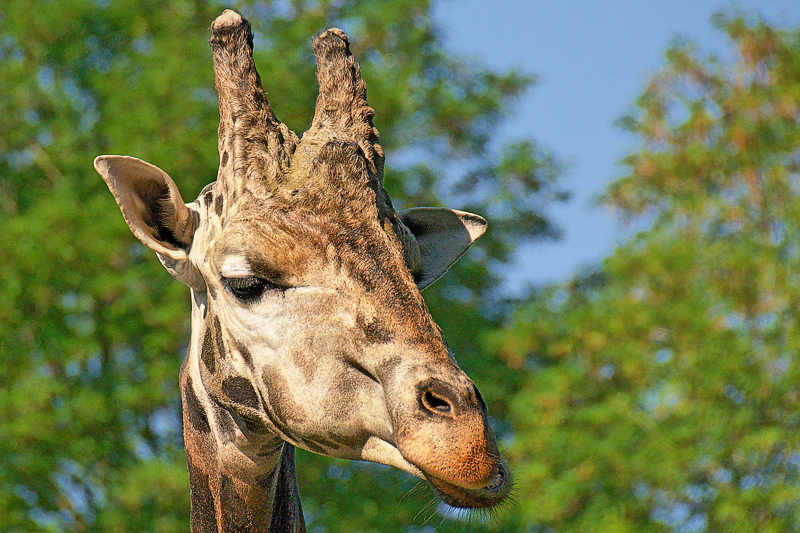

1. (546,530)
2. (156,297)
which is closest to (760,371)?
(546,530)

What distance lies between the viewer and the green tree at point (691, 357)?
15.6m

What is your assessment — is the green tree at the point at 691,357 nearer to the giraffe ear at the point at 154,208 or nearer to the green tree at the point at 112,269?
the green tree at the point at 112,269

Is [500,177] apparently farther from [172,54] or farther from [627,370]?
[172,54]

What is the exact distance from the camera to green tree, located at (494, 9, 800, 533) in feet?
51.1

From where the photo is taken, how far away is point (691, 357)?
645 inches

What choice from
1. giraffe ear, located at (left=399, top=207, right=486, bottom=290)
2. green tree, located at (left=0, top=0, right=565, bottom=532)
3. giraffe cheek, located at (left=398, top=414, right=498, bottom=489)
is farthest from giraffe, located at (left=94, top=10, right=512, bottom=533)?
green tree, located at (left=0, top=0, right=565, bottom=532)

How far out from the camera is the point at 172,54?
51.2 feet

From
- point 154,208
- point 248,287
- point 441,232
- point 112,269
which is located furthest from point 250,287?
point 112,269

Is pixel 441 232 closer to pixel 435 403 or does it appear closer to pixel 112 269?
pixel 435 403

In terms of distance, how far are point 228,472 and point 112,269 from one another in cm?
1188

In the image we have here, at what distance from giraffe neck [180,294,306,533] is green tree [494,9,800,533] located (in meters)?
11.2

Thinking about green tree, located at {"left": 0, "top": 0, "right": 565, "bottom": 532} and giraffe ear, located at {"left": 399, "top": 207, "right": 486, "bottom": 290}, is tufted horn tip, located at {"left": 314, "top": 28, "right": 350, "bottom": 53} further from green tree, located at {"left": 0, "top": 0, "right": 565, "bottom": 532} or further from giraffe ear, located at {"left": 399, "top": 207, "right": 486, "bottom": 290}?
green tree, located at {"left": 0, "top": 0, "right": 565, "bottom": 532}

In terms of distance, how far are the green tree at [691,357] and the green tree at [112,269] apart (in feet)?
5.50

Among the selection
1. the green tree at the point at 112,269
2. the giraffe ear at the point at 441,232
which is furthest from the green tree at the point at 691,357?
the giraffe ear at the point at 441,232
